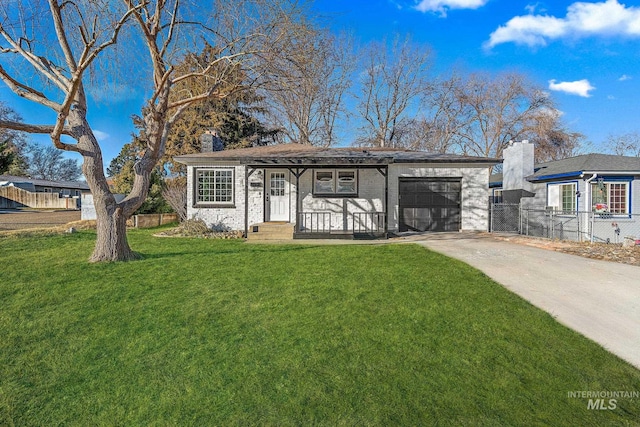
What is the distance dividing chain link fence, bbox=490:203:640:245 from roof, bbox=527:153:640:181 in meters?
1.63

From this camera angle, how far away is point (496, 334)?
3.53 m

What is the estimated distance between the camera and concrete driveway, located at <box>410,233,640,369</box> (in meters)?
3.67

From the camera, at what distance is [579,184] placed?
12.3m

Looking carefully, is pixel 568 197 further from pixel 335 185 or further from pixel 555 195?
pixel 335 185

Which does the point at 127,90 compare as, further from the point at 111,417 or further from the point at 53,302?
the point at 111,417

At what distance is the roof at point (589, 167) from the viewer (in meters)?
11.9

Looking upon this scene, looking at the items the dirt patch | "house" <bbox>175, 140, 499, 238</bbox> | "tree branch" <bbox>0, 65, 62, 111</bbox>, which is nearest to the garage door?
"house" <bbox>175, 140, 499, 238</bbox>

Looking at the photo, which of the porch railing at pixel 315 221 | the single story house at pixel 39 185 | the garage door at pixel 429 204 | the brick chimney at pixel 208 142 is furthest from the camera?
the single story house at pixel 39 185

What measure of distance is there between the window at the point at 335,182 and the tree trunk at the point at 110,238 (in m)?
6.68

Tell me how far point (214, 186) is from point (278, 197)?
256cm

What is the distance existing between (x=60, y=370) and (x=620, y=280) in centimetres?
840

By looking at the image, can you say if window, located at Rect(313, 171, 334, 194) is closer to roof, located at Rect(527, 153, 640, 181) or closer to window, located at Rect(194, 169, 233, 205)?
window, located at Rect(194, 169, 233, 205)

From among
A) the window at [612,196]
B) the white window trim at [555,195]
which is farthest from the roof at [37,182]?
the window at [612,196]

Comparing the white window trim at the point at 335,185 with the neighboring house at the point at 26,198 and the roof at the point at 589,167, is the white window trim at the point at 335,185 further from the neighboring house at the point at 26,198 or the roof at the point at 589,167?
the neighboring house at the point at 26,198
